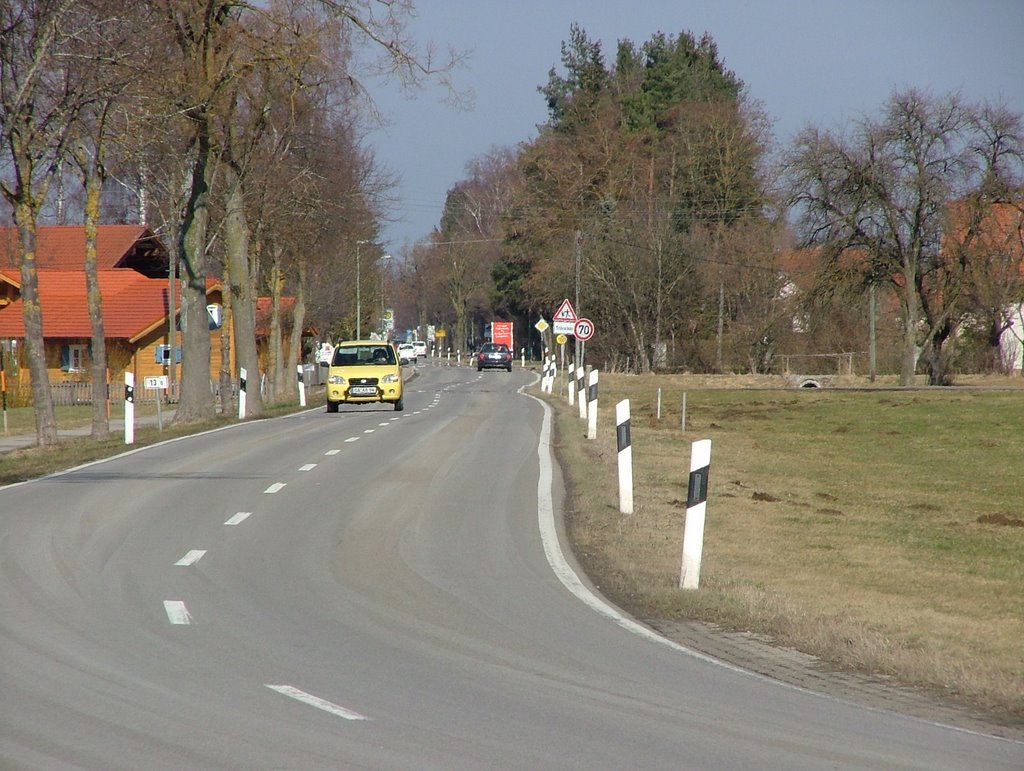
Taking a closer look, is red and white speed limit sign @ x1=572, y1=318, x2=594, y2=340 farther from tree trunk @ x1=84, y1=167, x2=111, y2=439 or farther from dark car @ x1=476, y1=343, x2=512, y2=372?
dark car @ x1=476, y1=343, x2=512, y2=372

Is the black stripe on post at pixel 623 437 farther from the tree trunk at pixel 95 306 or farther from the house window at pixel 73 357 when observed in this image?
the house window at pixel 73 357

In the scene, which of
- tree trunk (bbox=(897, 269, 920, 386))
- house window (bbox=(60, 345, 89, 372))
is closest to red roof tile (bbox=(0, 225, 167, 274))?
house window (bbox=(60, 345, 89, 372))

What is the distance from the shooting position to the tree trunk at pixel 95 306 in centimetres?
2577

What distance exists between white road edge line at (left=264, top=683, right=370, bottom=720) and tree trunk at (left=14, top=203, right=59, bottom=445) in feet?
59.6

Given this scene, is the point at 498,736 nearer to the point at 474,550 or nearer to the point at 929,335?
the point at 474,550

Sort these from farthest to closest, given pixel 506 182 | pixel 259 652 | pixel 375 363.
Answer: pixel 506 182 → pixel 375 363 → pixel 259 652

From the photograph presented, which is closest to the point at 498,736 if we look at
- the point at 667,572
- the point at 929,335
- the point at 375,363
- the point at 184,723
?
the point at 184,723

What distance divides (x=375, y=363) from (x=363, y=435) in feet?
35.4

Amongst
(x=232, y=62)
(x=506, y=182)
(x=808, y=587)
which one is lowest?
(x=808, y=587)

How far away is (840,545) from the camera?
1311cm

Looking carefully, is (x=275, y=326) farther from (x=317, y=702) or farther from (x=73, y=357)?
(x=317, y=702)

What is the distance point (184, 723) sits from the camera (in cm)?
601

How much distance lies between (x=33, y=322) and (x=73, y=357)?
37306 millimetres

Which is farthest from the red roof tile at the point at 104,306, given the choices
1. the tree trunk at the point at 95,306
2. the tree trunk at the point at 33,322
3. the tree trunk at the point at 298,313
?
the tree trunk at the point at 33,322
